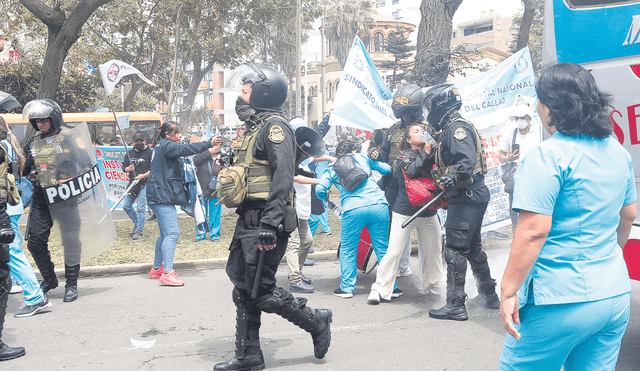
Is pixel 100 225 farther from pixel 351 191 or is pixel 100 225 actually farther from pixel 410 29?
pixel 410 29

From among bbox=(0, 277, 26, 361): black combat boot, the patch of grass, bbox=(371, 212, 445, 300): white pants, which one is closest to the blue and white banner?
the patch of grass

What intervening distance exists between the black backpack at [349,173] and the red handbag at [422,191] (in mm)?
489

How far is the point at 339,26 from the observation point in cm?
4681

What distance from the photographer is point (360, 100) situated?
23.9 feet

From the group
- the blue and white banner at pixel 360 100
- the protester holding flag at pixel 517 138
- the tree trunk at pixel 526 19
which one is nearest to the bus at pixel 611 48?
the blue and white banner at pixel 360 100

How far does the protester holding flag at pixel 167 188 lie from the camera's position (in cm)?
601

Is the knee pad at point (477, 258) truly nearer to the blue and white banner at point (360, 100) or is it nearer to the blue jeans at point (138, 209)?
the blue and white banner at point (360, 100)

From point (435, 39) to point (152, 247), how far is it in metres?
6.12

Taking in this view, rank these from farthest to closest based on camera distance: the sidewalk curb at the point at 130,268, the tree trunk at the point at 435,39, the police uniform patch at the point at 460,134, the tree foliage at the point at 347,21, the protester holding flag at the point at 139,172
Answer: the tree foliage at the point at 347,21 < the tree trunk at the point at 435,39 < the protester holding flag at the point at 139,172 < the sidewalk curb at the point at 130,268 < the police uniform patch at the point at 460,134

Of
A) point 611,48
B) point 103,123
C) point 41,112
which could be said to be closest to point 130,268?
point 41,112

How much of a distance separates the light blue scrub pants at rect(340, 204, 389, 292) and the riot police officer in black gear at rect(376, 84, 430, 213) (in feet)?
1.50

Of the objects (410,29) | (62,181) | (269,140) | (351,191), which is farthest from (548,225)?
(410,29)

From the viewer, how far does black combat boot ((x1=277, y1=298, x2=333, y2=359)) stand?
12.1 feet

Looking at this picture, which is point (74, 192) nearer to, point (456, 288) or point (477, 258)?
point (456, 288)
